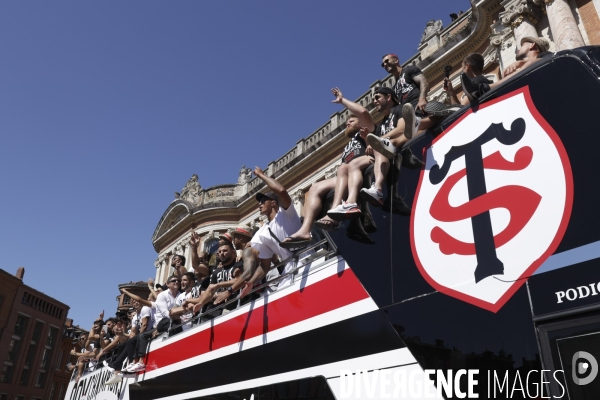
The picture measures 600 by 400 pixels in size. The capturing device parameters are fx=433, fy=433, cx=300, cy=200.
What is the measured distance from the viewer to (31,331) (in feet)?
154

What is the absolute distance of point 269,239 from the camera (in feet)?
14.2

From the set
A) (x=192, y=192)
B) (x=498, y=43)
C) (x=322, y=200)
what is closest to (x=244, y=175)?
(x=192, y=192)

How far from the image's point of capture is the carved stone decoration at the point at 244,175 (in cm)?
2773

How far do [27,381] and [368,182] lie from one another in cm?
5424

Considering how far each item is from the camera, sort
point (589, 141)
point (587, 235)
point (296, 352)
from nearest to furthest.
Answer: point (587, 235) < point (589, 141) < point (296, 352)

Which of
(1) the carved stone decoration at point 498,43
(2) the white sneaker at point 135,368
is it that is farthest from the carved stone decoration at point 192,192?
(2) the white sneaker at point 135,368

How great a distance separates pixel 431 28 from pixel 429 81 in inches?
142

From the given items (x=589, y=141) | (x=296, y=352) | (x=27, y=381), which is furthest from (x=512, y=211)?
(x=27, y=381)

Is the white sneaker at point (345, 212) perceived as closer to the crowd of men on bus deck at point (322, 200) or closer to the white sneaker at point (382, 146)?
the crowd of men on bus deck at point (322, 200)

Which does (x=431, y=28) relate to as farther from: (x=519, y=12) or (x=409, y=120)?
(x=409, y=120)

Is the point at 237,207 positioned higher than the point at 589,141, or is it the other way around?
the point at 237,207

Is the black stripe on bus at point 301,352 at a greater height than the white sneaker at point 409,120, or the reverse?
the white sneaker at point 409,120

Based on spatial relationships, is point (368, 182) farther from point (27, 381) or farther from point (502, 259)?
point (27, 381)

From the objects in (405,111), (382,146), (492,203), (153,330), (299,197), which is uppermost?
(299,197)
